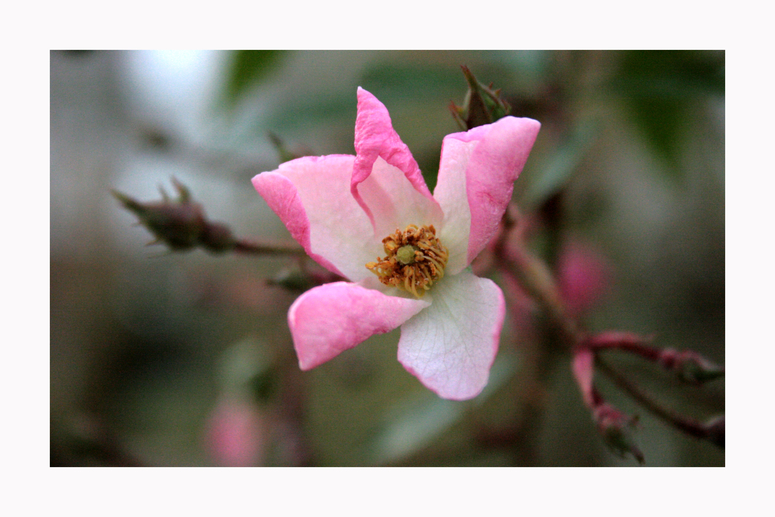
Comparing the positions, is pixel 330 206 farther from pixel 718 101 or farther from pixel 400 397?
pixel 400 397

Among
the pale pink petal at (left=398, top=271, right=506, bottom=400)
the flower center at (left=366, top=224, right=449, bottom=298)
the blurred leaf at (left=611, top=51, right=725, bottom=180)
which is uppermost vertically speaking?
the blurred leaf at (left=611, top=51, right=725, bottom=180)

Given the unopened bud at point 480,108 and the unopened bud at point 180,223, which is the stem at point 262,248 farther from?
the unopened bud at point 480,108

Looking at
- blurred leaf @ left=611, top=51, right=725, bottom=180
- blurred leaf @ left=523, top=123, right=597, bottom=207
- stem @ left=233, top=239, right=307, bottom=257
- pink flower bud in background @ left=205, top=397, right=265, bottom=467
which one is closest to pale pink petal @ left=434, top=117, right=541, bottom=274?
stem @ left=233, top=239, right=307, bottom=257

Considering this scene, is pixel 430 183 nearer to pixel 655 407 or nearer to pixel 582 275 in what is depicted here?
pixel 582 275

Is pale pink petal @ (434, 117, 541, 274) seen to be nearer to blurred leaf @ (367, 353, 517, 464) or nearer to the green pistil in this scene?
the green pistil

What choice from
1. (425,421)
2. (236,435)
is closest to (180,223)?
(425,421)
